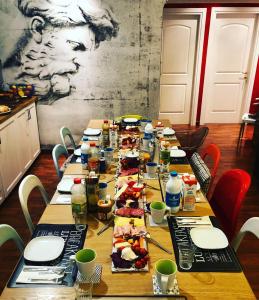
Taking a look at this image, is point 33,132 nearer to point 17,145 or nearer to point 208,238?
point 17,145

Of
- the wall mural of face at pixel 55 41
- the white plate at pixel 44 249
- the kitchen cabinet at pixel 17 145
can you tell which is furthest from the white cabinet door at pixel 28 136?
the white plate at pixel 44 249

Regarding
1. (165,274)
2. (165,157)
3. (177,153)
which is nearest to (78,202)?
(165,274)

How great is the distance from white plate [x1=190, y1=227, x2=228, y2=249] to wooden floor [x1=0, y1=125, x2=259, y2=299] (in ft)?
3.05

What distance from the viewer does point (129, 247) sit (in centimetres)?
129

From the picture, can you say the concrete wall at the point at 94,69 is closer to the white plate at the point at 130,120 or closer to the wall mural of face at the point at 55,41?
the wall mural of face at the point at 55,41

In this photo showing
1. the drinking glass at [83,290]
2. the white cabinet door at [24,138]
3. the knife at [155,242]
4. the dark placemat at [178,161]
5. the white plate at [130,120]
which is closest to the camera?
the drinking glass at [83,290]

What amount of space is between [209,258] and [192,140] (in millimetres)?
2116

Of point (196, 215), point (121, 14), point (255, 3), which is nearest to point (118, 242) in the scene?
point (196, 215)

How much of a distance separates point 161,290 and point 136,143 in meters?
1.57

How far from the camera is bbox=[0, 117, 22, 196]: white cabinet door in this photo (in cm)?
296

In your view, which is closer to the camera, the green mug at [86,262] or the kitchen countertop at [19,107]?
the green mug at [86,262]

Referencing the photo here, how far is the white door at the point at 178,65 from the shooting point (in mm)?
4988

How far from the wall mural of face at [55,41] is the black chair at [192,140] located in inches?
62.6

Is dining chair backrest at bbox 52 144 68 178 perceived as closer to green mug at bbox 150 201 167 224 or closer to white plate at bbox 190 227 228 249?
green mug at bbox 150 201 167 224
